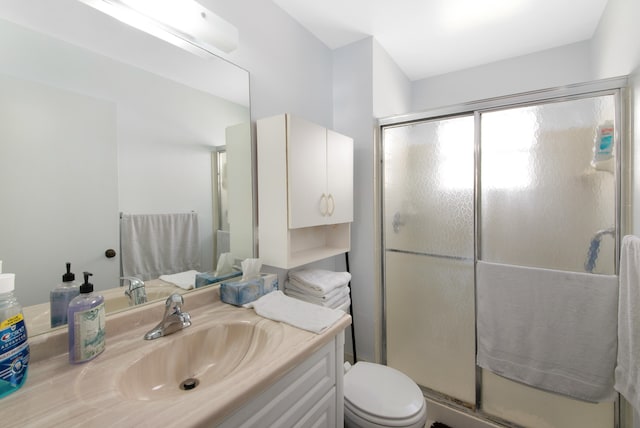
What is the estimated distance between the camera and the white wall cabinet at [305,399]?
72cm

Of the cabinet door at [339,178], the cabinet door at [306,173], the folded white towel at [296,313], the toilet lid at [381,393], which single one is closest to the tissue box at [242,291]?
the folded white towel at [296,313]

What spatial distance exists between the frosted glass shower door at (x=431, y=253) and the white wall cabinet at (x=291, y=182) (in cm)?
53

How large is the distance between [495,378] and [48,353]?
2078 mm

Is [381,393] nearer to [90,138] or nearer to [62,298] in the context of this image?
[62,298]

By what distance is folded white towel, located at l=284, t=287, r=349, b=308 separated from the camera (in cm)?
153

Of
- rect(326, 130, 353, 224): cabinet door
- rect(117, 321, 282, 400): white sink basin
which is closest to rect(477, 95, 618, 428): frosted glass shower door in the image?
rect(326, 130, 353, 224): cabinet door

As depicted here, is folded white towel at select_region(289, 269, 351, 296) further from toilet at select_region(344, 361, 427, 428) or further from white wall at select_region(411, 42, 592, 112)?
white wall at select_region(411, 42, 592, 112)

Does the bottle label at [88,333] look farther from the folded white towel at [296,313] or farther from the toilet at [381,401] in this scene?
the toilet at [381,401]

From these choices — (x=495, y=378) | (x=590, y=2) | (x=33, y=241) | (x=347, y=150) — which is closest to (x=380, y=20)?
(x=347, y=150)

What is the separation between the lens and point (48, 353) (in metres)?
0.78

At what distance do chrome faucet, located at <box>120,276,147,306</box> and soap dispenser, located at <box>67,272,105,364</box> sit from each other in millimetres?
193

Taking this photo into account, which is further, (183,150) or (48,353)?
(183,150)

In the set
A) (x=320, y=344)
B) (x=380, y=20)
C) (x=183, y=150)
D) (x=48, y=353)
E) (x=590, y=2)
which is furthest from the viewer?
(x=380, y=20)

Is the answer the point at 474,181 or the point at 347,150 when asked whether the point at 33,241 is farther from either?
the point at 474,181
